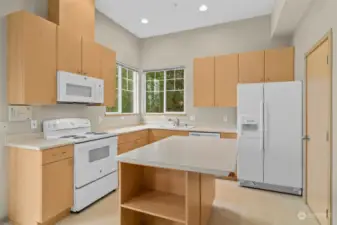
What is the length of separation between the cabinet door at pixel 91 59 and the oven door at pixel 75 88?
13 centimetres

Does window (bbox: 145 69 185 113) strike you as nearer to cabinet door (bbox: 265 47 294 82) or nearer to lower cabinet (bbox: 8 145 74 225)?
cabinet door (bbox: 265 47 294 82)

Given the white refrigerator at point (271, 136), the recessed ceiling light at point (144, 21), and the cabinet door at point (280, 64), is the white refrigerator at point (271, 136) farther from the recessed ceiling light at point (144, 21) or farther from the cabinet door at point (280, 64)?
the recessed ceiling light at point (144, 21)

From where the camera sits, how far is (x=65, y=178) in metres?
2.28

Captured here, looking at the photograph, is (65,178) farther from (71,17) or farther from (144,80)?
(144,80)

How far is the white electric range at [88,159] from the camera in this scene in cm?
243

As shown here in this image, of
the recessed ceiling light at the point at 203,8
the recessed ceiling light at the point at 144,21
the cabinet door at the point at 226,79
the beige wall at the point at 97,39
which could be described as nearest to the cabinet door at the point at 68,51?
the beige wall at the point at 97,39

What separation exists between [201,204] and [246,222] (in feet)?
2.62

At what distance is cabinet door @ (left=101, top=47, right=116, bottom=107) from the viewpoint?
3303 mm

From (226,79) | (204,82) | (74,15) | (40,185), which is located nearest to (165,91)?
(204,82)

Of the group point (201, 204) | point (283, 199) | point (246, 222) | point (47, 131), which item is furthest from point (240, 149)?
point (47, 131)

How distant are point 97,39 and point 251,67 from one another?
292 cm

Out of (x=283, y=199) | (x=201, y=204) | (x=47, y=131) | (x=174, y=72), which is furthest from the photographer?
(x=174, y=72)

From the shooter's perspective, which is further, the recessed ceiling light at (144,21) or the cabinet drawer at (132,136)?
the recessed ceiling light at (144,21)

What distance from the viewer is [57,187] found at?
219 cm
